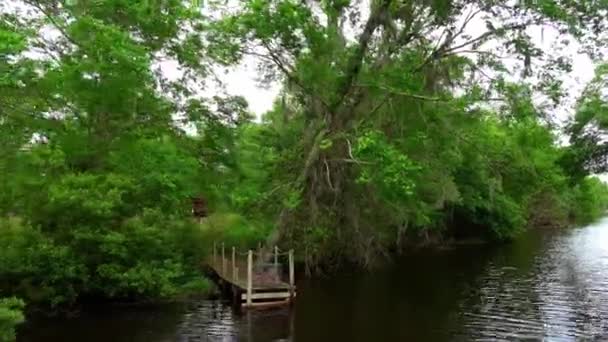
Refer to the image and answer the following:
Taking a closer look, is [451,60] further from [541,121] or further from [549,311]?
[549,311]

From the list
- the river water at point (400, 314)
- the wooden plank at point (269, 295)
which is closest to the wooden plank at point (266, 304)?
the wooden plank at point (269, 295)

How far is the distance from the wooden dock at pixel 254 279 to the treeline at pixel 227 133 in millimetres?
834

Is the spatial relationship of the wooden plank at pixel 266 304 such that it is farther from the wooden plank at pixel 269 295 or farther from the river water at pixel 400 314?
the river water at pixel 400 314

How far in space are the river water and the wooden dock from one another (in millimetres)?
537

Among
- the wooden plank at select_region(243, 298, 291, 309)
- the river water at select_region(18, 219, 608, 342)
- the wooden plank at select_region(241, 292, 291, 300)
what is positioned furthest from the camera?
the wooden plank at select_region(241, 292, 291, 300)

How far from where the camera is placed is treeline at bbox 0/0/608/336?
1465 cm

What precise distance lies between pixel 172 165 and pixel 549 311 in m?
10.6

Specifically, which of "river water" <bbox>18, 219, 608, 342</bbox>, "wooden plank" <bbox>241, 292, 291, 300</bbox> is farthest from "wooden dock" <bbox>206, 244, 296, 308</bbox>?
"river water" <bbox>18, 219, 608, 342</bbox>

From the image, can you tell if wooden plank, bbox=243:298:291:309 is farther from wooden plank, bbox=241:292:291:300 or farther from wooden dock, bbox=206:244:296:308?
wooden plank, bbox=241:292:291:300

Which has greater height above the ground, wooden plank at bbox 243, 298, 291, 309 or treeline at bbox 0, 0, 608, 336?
Answer: treeline at bbox 0, 0, 608, 336

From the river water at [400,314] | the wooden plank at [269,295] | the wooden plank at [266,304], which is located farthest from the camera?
the wooden plank at [269,295]

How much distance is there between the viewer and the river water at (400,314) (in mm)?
14391

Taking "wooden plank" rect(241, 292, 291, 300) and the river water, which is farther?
"wooden plank" rect(241, 292, 291, 300)

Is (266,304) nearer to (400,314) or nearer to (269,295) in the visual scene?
(269,295)
